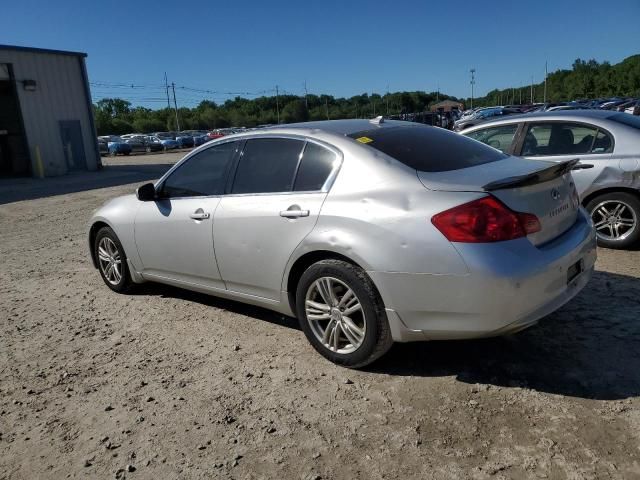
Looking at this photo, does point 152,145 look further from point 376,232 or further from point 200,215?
point 376,232

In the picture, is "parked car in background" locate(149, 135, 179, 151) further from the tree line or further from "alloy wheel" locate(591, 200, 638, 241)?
"alloy wheel" locate(591, 200, 638, 241)

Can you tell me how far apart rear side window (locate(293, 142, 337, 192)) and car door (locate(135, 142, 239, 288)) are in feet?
2.50

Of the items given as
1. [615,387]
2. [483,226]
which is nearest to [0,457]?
[483,226]

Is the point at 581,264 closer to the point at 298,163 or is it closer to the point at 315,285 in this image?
the point at 315,285

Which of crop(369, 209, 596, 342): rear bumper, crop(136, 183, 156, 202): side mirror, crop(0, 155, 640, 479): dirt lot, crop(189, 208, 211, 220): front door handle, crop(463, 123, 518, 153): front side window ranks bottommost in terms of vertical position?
crop(0, 155, 640, 479): dirt lot

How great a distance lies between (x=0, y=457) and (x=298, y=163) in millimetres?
2439

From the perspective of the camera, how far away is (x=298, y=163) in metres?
3.74

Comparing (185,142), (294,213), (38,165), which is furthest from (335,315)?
(185,142)

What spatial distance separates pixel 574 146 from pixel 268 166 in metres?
3.82

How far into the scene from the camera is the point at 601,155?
224 inches

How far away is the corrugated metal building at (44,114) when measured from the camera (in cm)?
2083

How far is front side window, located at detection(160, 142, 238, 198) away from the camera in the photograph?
4.24 metres

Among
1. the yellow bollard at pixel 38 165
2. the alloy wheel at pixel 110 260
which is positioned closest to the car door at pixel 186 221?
the alloy wheel at pixel 110 260

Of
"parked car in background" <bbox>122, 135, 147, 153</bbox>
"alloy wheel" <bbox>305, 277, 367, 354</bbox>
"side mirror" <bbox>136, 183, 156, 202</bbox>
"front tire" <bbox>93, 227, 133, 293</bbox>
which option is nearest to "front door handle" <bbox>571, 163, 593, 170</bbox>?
"alloy wheel" <bbox>305, 277, 367, 354</bbox>
